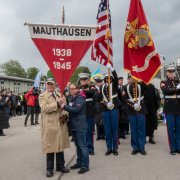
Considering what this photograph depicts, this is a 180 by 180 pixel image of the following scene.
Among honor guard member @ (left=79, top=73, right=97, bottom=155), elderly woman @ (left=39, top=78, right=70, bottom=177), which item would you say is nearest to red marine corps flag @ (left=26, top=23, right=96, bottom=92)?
elderly woman @ (left=39, top=78, right=70, bottom=177)

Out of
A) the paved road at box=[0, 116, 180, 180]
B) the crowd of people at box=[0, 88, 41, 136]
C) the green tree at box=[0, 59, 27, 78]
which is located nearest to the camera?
the paved road at box=[0, 116, 180, 180]

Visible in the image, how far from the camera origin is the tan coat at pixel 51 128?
600 centimetres

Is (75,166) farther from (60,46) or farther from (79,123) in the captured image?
(60,46)

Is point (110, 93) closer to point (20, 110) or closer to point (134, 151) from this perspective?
point (134, 151)

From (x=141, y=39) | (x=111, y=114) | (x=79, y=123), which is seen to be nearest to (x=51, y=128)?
(x=79, y=123)

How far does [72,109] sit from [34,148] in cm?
358

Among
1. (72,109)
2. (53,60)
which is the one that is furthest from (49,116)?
(53,60)

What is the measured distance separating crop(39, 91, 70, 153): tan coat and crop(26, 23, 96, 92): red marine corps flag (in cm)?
36

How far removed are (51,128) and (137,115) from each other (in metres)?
2.56

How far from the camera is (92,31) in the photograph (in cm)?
619

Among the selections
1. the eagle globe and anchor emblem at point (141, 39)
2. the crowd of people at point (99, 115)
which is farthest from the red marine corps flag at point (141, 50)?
the crowd of people at point (99, 115)

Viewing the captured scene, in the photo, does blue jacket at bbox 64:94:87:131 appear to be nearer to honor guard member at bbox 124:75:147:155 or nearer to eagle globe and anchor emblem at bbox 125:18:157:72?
honor guard member at bbox 124:75:147:155

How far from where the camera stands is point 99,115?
33.7 ft

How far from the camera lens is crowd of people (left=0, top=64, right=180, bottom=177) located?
19.9 ft
